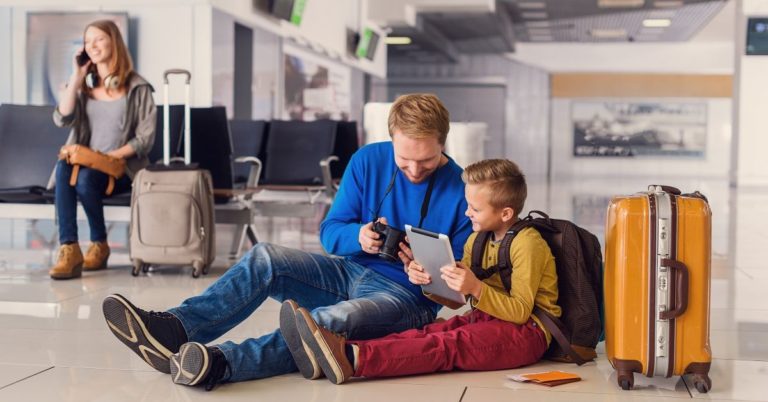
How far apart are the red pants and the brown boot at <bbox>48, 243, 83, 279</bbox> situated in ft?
9.43

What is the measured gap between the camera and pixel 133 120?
232 inches

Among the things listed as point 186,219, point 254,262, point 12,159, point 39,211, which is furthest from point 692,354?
point 12,159

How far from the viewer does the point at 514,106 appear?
100ft

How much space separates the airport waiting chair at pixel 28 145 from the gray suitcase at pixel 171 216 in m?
1.39

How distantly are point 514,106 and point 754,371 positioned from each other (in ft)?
90.3

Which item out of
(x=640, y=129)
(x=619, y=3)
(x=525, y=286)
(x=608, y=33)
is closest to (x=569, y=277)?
(x=525, y=286)

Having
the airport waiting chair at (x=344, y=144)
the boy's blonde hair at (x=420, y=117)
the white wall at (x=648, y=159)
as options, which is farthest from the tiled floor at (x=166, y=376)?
the white wall at (x=648, y=159)

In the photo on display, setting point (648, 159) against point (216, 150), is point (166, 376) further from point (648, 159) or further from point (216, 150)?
point (648, 159)

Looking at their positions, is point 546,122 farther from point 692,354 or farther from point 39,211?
point 692,354

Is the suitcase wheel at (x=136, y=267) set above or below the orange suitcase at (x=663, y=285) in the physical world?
below

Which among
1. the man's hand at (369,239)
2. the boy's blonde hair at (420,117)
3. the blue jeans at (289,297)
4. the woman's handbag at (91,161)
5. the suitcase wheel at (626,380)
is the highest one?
the boy's blonde hair at (420,117)

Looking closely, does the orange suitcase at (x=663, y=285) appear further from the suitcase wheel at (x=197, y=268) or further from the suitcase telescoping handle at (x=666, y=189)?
the suitcase wheel at (x=197, y=268)

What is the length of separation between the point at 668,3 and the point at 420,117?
19.3m

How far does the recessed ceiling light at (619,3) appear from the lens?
68.6ft
